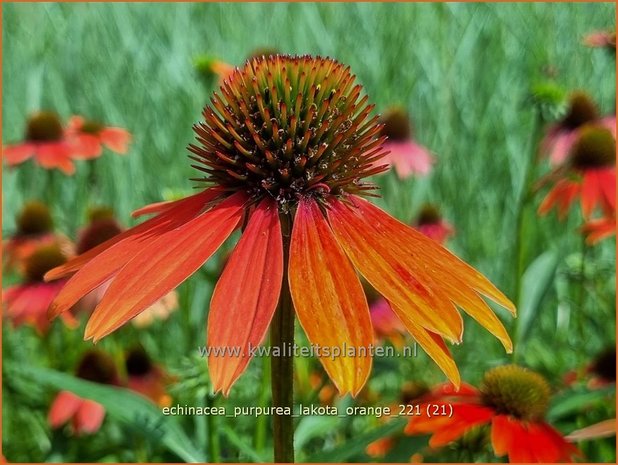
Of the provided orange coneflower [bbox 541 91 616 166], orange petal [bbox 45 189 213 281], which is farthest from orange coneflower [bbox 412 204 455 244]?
orange petal [bbox 45 189 213 281]

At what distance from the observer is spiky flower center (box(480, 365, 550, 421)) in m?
0.74

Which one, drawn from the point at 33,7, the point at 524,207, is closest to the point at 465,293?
the point at 524,207

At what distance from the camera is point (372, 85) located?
166 cm

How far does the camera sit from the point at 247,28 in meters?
1.86

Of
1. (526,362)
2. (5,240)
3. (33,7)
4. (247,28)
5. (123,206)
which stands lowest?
(526,362)

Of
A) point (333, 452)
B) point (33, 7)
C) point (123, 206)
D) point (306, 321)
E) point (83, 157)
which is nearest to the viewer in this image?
point (306, 321)

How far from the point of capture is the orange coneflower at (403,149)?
143cm

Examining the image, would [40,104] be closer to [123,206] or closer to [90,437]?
[123,206]

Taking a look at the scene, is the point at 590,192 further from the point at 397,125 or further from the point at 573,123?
the point at 397,125

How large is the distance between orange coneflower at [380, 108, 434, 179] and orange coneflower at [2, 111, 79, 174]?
1.91ft

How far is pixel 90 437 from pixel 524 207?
0.61 meters

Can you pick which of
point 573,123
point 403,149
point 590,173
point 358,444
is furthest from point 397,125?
point 358,444

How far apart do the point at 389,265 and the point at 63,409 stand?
2.00 ft

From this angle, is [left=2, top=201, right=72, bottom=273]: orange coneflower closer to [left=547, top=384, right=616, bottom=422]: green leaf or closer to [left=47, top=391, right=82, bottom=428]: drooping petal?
[left=47, top=391, right=82, bottom=428]: drooping petal
